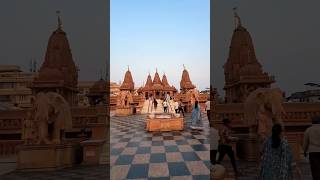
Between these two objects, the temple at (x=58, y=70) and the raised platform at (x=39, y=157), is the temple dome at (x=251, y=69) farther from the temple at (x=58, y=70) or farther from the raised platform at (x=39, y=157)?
the raised platform at (x=39, y=157)

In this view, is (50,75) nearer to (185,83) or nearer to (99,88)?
(99,88)

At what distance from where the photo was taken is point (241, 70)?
2603 centimetres

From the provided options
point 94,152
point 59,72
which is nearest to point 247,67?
point 59,72

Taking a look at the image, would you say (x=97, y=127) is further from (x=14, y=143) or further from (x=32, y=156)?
(x=32, y=156)

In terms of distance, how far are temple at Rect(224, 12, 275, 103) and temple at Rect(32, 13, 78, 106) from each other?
1507 centimetres

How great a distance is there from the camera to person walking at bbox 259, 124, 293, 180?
3473 millimetres

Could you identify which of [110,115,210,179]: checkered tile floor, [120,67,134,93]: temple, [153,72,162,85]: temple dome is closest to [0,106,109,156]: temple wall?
[110,115,210,179]: checkered tile floor

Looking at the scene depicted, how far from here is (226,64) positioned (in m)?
32.6

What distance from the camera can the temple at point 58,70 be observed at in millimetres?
24281

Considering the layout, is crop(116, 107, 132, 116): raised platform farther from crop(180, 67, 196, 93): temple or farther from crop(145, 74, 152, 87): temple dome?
crop(145, 74, 152, 87): temple dome

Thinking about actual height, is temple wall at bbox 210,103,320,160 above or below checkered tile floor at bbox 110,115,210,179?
above

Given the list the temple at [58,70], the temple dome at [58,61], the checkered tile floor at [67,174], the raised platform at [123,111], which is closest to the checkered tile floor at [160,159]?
the checkered tile floor at [67,174]

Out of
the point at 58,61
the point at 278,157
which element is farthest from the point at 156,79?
the point at 278,157

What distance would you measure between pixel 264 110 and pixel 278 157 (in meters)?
3.32
